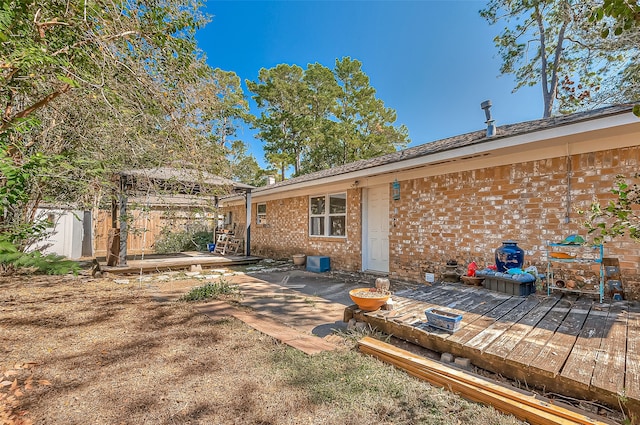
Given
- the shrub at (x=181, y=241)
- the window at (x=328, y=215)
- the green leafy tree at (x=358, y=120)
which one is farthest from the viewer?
the green leafy tree at (x=358, y=120)

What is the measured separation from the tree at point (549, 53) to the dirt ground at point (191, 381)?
15.2 meters

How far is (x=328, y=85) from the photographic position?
836 inches

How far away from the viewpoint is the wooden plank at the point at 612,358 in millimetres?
1992

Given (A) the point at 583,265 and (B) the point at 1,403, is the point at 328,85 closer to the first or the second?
(A) the point at 583,265

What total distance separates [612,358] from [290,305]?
4.02m

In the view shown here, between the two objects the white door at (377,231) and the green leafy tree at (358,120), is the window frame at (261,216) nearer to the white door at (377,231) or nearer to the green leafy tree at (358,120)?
the white door at (377,231)

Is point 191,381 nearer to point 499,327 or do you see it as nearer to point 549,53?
point 499,327

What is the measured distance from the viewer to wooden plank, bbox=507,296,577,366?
2416mm

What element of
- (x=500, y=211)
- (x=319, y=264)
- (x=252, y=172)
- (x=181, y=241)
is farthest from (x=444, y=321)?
(x=252, y=172)

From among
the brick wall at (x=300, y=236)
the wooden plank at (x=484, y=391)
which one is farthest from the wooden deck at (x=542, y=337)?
the brick wall at (x=300, y=236)

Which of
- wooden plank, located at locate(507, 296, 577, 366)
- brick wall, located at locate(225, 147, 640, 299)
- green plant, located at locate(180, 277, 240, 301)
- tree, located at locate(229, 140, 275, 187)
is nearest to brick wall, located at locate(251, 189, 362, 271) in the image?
brick wall, located at locate(225, 147, 640, 299)

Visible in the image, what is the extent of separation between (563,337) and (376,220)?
5.11m

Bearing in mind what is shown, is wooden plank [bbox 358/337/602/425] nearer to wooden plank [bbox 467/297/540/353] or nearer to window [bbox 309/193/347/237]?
wooden plank [bbox 467/297/540/353]

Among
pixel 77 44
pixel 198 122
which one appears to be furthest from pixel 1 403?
pixel 198 122
